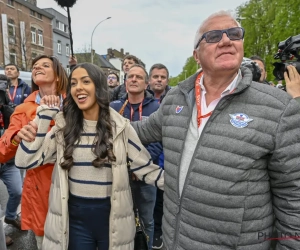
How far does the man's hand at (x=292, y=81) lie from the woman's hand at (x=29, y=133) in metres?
1.95

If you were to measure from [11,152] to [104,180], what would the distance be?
2.61 feet

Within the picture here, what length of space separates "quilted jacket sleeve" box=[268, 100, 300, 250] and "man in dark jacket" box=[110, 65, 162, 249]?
1650 mm

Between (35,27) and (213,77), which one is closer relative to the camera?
(213,77)

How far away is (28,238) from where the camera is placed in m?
3.68

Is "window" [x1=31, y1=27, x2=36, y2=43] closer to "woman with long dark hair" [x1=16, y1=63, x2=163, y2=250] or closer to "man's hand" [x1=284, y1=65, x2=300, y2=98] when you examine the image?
"woman with long dark hair" [x1=16, y1=63, x2=163, y2=250]

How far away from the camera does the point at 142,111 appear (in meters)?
3.15

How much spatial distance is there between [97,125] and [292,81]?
61.6 inches

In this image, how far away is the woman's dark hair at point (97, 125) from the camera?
206 centimetres

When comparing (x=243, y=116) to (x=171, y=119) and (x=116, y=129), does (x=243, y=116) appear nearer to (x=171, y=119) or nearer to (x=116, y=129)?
(x=171, y=119)

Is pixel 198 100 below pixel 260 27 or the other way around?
below

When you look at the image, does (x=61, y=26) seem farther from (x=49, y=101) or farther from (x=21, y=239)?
(x=49, y=101)

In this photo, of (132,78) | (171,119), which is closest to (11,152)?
(171,119)

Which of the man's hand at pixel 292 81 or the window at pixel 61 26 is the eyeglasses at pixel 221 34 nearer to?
the man's hand at pixel 292 81

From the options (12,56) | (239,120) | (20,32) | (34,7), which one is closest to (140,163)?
(239,120)
